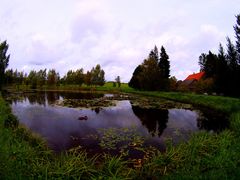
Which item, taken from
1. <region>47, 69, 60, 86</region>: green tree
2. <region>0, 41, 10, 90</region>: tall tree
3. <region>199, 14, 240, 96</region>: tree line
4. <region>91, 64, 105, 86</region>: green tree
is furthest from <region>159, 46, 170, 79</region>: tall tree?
<region>47, 69, 60, 86</region>: green tree

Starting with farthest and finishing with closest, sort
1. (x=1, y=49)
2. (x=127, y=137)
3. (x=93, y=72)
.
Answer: (x=93, y=72)
(x=1, y=49)
(x=127, y=137)

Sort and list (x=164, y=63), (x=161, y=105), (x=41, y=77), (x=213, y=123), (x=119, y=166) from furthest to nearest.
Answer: (x=41, y=77), (x=164, y=63), (x=161, y=105), (x=213, y=123), (x=119, y=166)

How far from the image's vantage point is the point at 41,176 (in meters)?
6.91

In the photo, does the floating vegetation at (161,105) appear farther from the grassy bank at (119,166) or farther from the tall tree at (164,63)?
the tall tree at (164,63)

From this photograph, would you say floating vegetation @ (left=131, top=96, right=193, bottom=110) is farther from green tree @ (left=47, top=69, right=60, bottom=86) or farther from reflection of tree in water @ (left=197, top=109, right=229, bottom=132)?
green tree @ (left=47, top=69, right=60, bottom=86)

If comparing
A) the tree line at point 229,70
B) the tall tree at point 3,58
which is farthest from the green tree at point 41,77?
the tree line at point 229,70

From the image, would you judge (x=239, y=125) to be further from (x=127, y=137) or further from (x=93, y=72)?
(x=93, y=72)

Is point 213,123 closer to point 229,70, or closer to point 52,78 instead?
A: point 229,70

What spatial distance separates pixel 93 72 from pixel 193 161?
3285 inches

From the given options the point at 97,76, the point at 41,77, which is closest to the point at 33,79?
the point at 41,77

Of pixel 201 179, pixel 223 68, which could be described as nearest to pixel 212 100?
pixel 223 68

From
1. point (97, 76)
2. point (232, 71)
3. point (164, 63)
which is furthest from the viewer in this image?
point (97, 76)

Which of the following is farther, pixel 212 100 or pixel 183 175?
pixel 212 100

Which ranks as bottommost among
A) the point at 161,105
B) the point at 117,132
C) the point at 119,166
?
the point at 117,132
